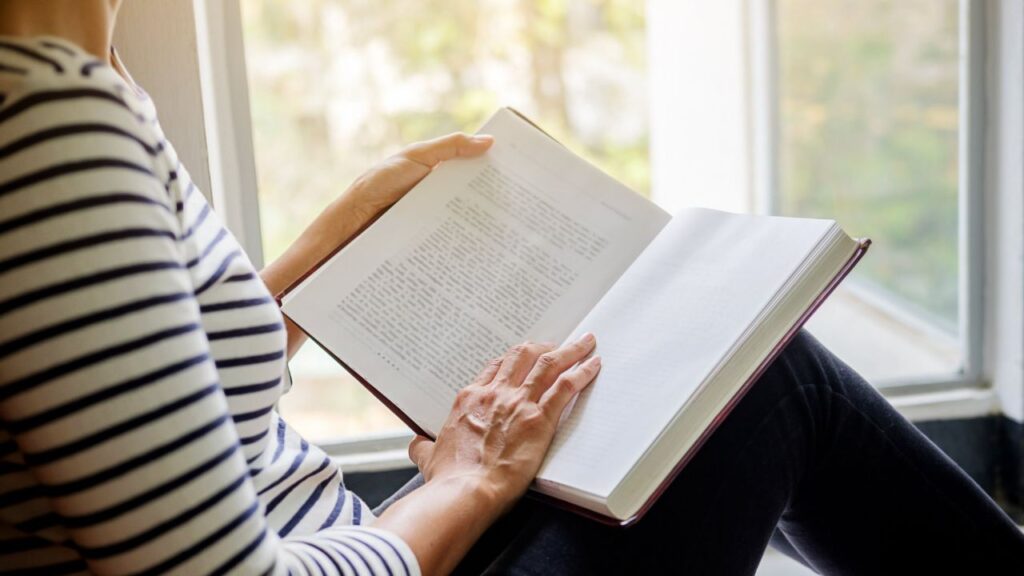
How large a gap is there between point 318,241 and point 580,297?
25cm

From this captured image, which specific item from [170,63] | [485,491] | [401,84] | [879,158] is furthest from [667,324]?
[401,84]

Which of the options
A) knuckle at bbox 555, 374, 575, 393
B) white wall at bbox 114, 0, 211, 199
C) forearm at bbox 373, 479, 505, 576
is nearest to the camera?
forearm at bbox 373, 479, 505, 576

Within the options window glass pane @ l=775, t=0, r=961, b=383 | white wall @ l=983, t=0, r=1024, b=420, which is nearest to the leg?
white wall @ l=983, t=0, r=1024, b=420

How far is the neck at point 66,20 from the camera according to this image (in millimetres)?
482

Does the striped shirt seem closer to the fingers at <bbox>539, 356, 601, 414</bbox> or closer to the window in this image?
the fingers at <bbox>539, 356, 601, 414</bbox>

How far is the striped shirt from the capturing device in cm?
42

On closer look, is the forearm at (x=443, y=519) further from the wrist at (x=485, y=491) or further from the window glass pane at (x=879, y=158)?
the window glass pane at (x=879, y=158)

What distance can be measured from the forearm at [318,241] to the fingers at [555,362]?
0.25 metres

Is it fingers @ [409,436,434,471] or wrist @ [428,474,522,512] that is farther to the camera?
fingers @ [409,436,434,471]

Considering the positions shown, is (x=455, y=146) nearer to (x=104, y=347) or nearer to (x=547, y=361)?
(x=547, y=361)

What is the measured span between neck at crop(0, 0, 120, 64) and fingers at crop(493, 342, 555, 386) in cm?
35

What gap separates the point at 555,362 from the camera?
711 mm

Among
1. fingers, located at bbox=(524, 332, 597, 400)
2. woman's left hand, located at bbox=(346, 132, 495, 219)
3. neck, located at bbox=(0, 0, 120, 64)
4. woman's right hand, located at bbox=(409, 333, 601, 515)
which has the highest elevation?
neck, located at bbox=(0, 0, 120, 64)

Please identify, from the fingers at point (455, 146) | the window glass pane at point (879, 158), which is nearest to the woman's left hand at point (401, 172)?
the fingers at point (455, 146)
